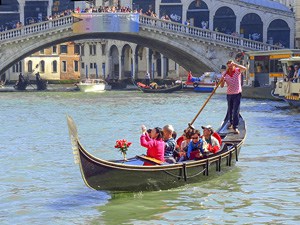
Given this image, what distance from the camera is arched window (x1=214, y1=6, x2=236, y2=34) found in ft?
117

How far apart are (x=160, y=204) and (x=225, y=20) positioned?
26912 millimetres

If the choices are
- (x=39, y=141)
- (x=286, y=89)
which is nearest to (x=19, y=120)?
(x=39, y=141)

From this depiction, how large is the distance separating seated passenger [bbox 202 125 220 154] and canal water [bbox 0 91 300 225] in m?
0.37

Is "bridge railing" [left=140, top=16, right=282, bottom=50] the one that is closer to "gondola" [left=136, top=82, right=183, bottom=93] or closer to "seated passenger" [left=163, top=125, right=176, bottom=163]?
"gondola" [left=136, top=82, right=183, bottom=93]

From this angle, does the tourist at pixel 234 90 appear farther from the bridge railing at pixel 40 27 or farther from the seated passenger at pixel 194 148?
the bridge railing at pixel 40 27

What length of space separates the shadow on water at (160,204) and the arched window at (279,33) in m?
25.4

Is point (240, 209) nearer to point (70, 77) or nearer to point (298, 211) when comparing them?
point (298, 211)

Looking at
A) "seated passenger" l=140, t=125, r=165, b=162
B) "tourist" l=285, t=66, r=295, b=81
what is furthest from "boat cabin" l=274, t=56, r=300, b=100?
"seated passenger" l=140, t=125, r=165, b=162

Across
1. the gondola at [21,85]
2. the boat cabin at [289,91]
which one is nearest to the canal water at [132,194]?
the boat cabin at [289,91]

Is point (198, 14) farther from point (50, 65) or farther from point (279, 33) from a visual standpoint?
point (50, 65)

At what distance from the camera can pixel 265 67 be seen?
91.5 feet

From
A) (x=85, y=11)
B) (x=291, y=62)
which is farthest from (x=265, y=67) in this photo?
(x=85, y=11)

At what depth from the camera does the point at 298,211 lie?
896 cm

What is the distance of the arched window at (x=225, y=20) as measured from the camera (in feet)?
117
